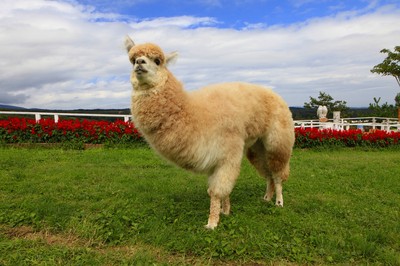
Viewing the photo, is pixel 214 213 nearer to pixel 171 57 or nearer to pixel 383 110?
pixel 171 57

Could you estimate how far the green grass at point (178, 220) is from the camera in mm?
3543

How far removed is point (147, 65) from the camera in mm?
3848

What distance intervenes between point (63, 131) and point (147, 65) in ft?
25.5

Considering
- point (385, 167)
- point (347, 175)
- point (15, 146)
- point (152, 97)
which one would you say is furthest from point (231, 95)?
point (15, 146)

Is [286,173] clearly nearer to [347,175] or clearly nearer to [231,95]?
[231,95]

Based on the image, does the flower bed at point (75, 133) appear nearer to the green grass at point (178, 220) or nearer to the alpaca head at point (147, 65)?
the green grass at point (178, 220)

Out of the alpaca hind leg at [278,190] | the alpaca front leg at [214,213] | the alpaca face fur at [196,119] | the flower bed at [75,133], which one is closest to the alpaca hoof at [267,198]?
the alpaca hind leg at [278,190]

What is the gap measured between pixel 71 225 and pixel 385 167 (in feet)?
25.2

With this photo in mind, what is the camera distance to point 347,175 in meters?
7.74

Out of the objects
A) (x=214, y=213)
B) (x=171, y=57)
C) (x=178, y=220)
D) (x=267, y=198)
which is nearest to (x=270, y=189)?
(x=267, y=198)

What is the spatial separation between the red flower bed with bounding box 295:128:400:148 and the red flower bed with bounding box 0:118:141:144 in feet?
19.7

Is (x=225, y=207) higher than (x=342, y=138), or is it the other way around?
(x=342, y=138)

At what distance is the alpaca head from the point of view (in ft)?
12.6

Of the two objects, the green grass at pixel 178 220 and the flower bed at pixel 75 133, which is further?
the flower bed at pixel 75 133
